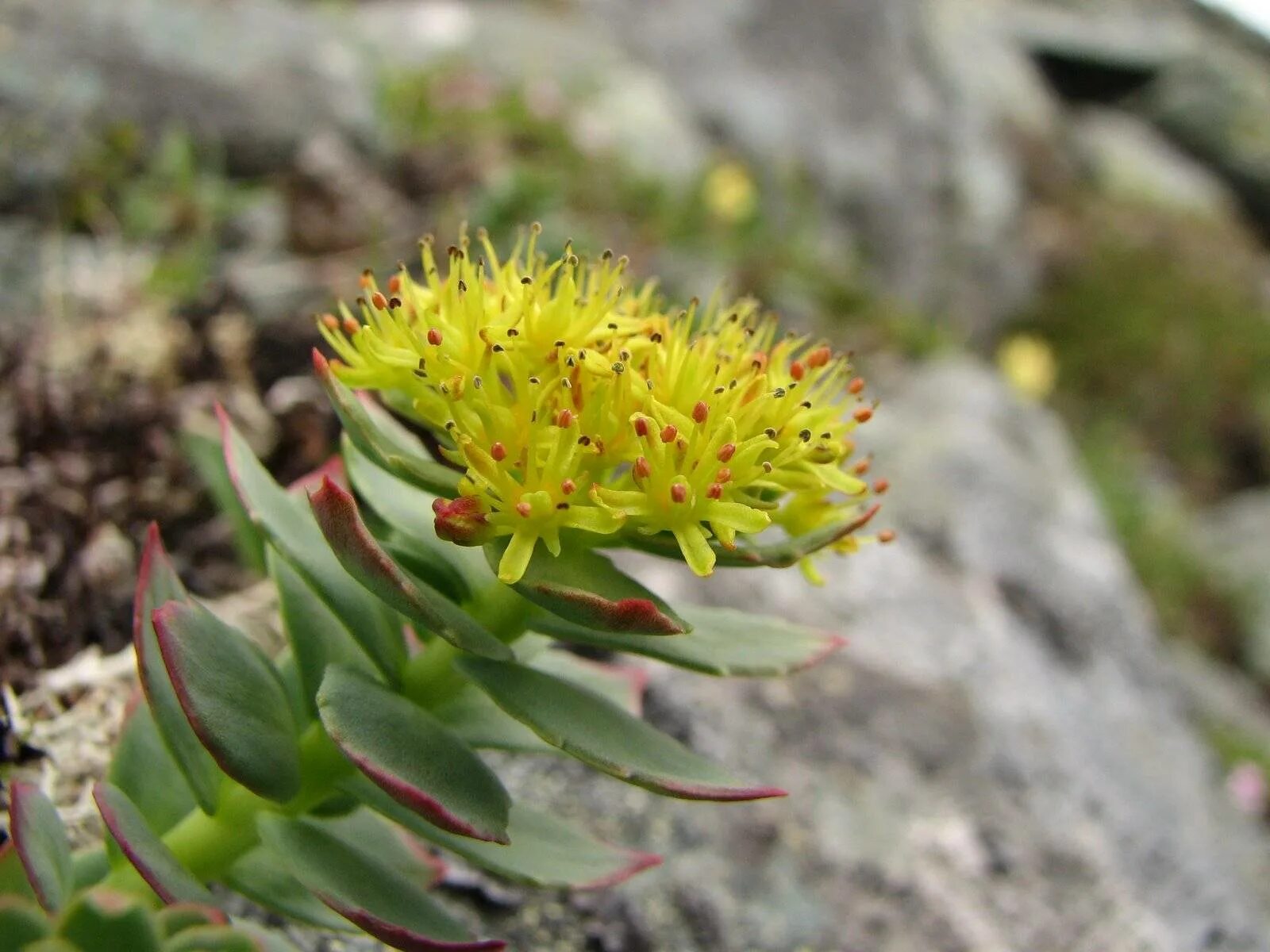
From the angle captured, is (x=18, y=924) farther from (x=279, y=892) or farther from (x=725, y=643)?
(x=725, y=643)

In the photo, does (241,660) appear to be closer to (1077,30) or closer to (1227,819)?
(1227,819)

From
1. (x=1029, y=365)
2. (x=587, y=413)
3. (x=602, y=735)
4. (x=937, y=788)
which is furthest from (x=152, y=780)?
(x=1029, y=365)

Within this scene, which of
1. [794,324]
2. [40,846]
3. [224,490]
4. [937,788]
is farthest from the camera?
[794,324]

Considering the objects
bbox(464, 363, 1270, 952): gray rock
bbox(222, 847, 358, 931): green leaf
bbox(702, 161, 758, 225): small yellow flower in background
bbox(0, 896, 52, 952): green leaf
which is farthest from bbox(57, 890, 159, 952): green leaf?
bbox(702, 161, 758, 225): small yellow flower in background

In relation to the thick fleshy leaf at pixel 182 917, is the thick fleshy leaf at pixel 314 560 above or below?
above

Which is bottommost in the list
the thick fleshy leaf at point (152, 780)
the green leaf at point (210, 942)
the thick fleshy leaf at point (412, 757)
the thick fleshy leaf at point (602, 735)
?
the thick fleshy leaf at point (152, 780)

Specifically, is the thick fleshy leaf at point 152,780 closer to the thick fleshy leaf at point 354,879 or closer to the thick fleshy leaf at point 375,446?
the thick fleshy leaf at point 354,879

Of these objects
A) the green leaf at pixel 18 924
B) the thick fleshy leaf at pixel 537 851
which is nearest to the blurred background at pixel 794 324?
the thick fleshy leaf at pixel 537 851

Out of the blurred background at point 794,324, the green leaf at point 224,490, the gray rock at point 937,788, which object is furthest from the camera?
the blurred background at point 794,324
